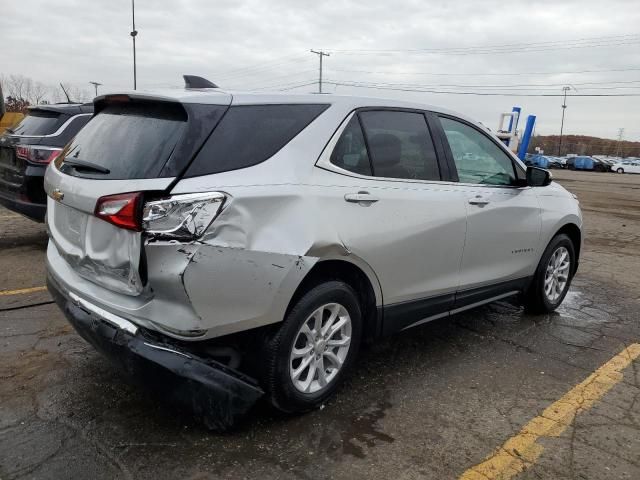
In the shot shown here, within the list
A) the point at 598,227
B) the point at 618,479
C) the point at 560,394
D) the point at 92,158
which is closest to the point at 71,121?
the point at 92,158

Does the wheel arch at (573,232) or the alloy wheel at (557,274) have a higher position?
the wheel arch at (573,232)

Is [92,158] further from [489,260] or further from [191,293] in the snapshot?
[489,260]

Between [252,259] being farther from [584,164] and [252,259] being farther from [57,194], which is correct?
[584,164]

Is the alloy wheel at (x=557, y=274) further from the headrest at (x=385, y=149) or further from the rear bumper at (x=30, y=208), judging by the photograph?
the rear bumper at (x=30, y=208)

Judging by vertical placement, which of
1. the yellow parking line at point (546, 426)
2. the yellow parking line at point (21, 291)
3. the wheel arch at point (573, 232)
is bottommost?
the yellow parking line at point (546, 426)

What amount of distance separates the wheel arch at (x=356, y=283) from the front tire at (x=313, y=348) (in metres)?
0.05

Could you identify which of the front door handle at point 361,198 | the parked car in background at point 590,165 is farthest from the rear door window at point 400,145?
the parked car in background at point 590,165

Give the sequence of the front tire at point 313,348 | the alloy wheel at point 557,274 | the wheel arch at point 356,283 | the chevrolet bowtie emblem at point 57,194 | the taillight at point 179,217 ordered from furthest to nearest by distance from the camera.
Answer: the alloy wheel at point 557,274, the chevrolet bowtie emblem at point 57,194, the wheel arch at point 356,283, the front tire at point 313,348, the taillight at point 179,217

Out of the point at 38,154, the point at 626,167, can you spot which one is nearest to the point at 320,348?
the point at 38,154

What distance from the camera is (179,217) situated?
2.46 metres

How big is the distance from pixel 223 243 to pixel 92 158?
1029mm

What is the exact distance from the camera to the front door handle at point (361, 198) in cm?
303

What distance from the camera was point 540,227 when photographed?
459 cm

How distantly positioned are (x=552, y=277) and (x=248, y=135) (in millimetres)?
3466
